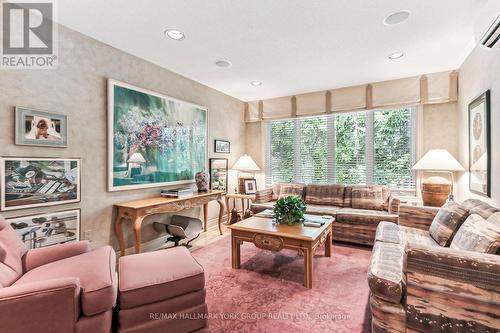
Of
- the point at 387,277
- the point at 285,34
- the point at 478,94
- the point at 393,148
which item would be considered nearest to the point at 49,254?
the point at 387,277

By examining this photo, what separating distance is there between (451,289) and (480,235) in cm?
56

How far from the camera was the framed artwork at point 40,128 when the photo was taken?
84.2 inches

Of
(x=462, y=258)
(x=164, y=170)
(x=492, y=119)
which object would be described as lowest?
(x=462, y=258)

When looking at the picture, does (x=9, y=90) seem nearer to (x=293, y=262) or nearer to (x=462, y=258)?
(x=293, y=262)

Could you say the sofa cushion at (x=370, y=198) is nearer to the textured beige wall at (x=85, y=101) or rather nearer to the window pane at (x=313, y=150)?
the window pane at (x=313, y=150)

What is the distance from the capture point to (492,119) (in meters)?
2.32

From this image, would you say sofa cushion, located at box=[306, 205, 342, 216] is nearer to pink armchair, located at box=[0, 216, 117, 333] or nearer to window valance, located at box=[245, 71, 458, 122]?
window valance, located at box=[245, 71, 458, 122]

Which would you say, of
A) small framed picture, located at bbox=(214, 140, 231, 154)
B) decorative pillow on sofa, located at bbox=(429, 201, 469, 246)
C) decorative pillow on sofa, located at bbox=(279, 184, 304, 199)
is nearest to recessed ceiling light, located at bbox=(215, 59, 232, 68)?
small framed picture, located at bbox=(214, 140, 231, 154)

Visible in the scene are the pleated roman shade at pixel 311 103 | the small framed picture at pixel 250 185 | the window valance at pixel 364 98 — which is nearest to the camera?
the window valance at pixel 364 98

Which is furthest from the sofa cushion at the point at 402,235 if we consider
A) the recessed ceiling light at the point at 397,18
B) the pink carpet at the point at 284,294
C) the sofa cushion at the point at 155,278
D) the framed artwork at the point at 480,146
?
the recessed ceiling light at the point at 397,18

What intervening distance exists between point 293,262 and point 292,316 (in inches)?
40.1

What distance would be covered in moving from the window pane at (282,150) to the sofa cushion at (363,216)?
1.59 meters

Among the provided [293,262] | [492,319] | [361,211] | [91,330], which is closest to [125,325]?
[91,330]

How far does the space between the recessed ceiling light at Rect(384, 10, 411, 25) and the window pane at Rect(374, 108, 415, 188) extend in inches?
84.3
